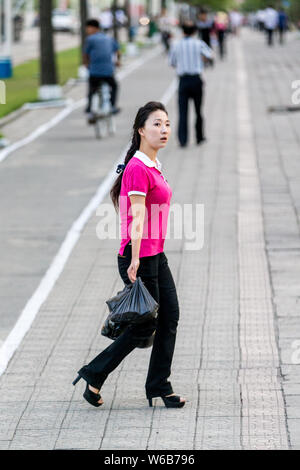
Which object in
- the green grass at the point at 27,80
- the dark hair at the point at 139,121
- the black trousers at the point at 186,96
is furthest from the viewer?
the green grass at the point at 27,80

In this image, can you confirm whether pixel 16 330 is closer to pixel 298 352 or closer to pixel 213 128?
pixel 298 352

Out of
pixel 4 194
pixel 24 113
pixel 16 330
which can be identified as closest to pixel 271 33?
pixel 24 113

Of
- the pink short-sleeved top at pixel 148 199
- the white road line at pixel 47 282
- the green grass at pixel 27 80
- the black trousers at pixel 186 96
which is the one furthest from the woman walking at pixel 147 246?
the green grass at pixel 27 80

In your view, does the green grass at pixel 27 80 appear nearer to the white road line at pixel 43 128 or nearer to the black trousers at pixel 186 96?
the white road line at pixel 43 128

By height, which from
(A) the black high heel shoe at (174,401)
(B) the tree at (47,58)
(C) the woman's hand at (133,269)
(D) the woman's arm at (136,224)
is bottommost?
(B) the tree at (47,58)

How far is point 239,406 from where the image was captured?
6195mm

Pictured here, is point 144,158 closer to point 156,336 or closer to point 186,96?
point 156,336

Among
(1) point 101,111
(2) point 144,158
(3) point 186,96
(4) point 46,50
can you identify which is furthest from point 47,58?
(2) point 144,158

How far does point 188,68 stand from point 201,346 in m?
9.75

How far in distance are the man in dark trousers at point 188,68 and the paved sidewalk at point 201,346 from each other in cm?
319

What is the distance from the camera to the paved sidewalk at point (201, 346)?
5.84 metres

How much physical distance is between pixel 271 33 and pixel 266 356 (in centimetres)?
4876

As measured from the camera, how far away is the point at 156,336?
20.3 feet

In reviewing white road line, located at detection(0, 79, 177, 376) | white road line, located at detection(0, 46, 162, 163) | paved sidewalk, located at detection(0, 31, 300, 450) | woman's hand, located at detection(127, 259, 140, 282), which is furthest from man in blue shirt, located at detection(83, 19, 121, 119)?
woman's hand, located at detection(127, 259, 140, 282)
